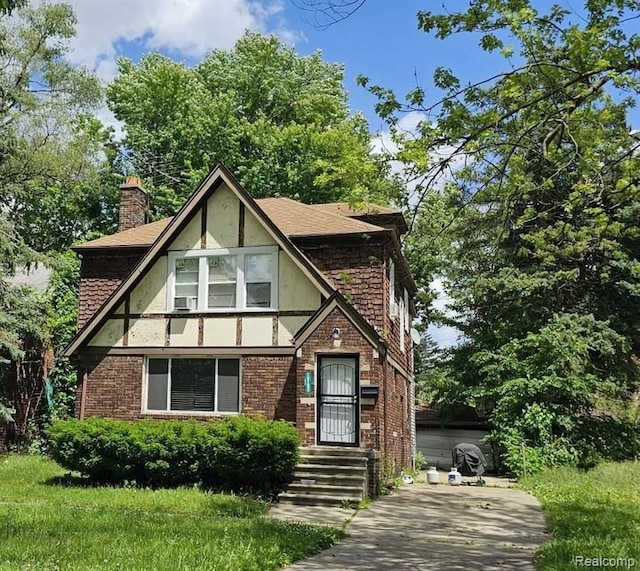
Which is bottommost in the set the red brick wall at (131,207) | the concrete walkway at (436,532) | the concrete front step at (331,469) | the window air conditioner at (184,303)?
the concrete walkway at (436,532)

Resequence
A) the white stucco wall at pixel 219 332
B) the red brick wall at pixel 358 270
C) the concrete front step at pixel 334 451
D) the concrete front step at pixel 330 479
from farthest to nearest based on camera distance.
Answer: the white stucco wall at pixel 219 332 < the red brick wall at pixel 358 270 < the concrete front step at pixel 334 451 < the concrete front step at pixel 330 479

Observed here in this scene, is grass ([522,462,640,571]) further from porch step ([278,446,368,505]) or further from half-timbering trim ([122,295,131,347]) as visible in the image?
half-timbering trim ([122,295,131,347])

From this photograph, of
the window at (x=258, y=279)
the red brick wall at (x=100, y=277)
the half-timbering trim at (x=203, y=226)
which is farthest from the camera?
the red brick wall at (x=100, y=277)

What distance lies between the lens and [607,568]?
655 cm

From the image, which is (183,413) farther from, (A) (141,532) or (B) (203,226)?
(A) (141,532)

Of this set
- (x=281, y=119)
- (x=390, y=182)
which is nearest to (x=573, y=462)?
(x=390, y=182)

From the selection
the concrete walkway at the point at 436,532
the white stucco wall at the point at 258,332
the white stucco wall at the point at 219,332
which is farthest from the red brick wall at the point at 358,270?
the concrete walkway at the point at 436,532

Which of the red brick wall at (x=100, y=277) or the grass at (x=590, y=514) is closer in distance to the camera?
the grass at (x=590, y=514)

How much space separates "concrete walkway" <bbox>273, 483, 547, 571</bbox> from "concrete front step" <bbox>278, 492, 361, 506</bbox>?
33cm

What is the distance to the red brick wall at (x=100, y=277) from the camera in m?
18.2

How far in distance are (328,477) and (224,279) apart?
5.87 m

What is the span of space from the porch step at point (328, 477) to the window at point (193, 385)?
2.88 meters

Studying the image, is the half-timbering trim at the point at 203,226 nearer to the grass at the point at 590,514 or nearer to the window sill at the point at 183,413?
the window sill at the point at 183,413

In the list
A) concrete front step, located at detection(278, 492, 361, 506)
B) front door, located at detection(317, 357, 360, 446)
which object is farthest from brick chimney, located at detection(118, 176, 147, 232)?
concrete front step, located at detection(278, 492, 361, 506)
